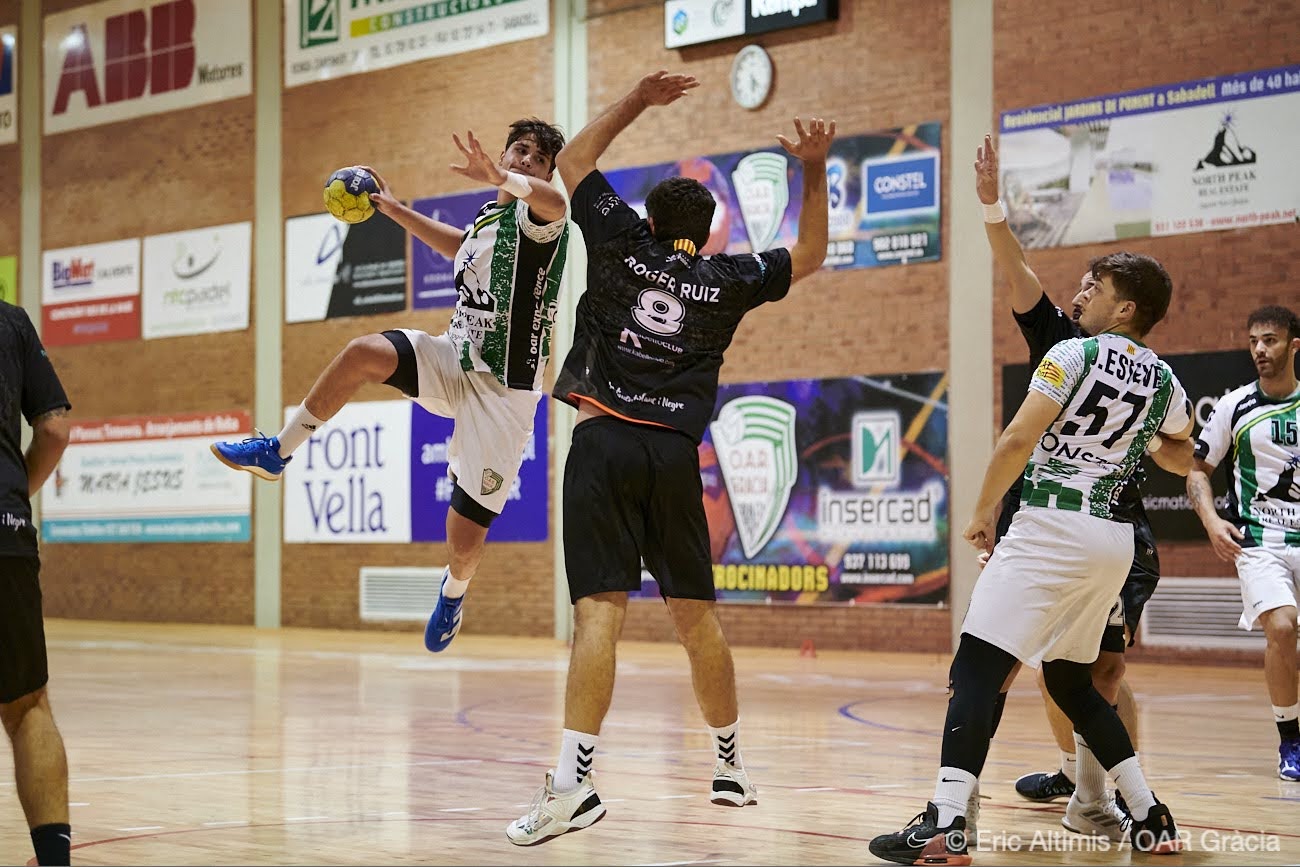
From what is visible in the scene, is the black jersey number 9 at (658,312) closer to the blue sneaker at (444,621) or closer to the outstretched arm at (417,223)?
the outstretched arm at (417,223)

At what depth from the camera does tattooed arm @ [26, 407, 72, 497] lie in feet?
15.0

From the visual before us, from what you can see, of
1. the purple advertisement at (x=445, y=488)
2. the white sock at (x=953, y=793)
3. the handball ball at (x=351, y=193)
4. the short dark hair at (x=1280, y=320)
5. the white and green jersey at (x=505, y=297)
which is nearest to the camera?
the white sock at (x=953, y=793)

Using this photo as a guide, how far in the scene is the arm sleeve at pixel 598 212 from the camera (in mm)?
5332

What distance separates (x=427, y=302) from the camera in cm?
1973

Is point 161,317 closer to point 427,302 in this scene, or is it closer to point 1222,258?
point 427,302

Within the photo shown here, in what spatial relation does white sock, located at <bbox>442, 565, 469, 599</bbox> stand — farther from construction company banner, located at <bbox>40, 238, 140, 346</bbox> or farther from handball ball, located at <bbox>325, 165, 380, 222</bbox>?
construction company banner, located at <bbox>40, 238, 140, 346</bbox>

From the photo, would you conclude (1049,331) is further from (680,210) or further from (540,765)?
(540,765)

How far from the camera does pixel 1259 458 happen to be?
7.75 meters

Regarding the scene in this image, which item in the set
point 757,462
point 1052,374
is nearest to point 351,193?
point 1052,374

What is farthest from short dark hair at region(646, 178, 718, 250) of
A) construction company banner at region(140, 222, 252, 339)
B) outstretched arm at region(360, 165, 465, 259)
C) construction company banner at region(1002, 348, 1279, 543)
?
construction company banner at region(140, 222, 252, 339)

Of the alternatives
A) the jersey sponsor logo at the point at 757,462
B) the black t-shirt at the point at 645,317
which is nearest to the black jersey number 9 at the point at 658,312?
the black t-shirt at the point at 645,317

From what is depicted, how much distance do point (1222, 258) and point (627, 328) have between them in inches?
417

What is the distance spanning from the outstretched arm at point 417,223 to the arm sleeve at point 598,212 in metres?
1.68

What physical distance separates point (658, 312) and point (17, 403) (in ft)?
6.70
